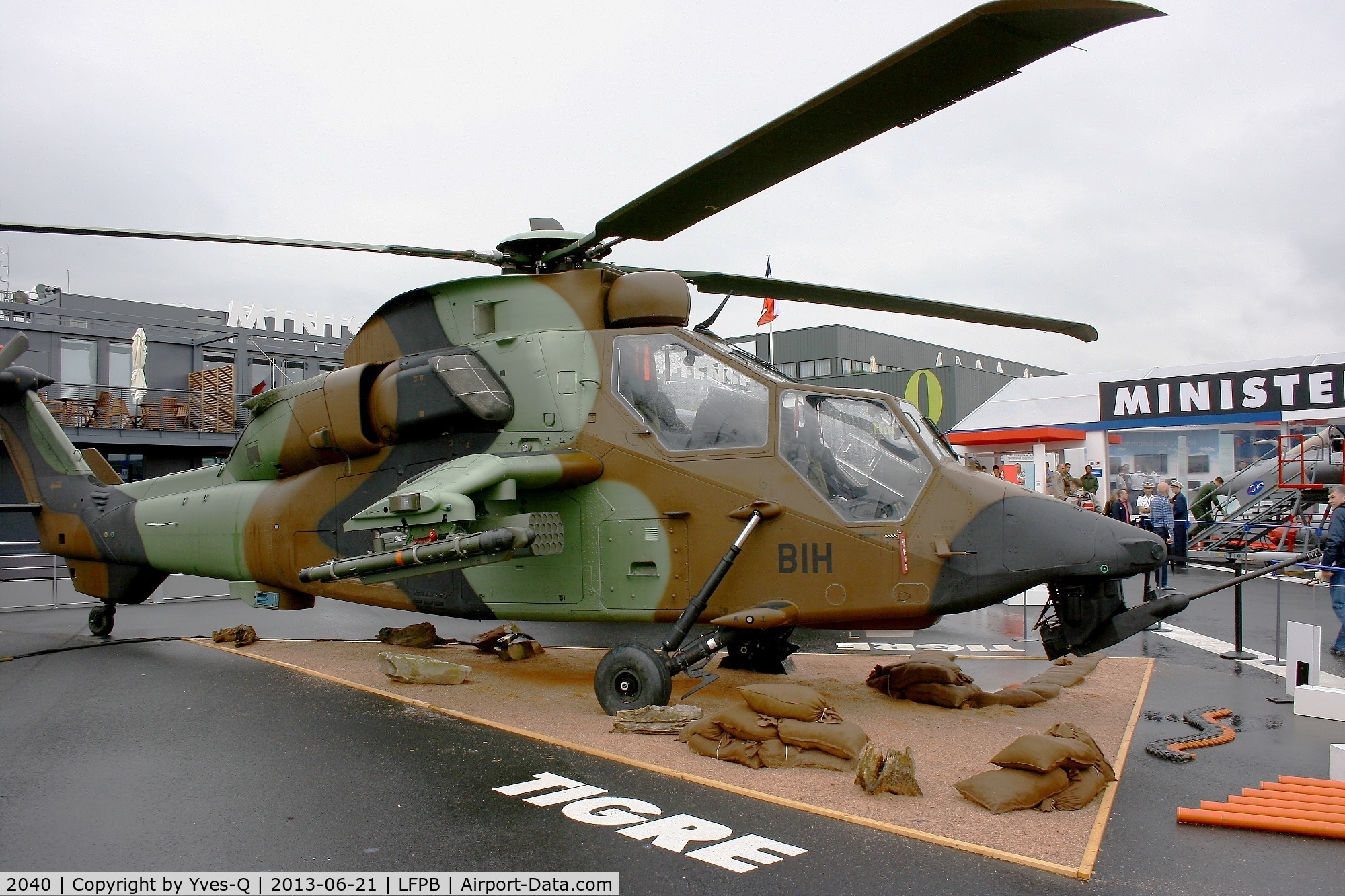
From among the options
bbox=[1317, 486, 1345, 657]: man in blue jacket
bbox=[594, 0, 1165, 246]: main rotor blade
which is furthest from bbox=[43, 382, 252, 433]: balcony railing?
bbox=[1317, 486, 1345, 657]: man in blue jacket

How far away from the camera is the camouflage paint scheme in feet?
21.8

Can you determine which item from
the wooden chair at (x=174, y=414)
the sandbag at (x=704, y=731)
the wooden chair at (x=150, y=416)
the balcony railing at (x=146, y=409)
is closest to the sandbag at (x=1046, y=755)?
the sandbag at (x=704, y=731)

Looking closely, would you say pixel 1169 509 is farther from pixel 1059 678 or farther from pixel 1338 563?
pixel 1059 678

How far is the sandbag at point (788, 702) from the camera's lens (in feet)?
19.5

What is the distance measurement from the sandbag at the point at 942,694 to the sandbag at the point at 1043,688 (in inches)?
17.6

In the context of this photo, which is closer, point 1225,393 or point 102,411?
point 102,411

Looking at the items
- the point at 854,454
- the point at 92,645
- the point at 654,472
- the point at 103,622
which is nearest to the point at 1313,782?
the point at 854,454

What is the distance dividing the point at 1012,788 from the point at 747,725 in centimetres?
171

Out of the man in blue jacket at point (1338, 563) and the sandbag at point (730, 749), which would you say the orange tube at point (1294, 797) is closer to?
the sandbag at point (730, 749)

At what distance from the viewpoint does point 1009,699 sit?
7.36 meters

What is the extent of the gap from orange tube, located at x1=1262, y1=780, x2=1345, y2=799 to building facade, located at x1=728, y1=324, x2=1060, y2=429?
25.3 meters

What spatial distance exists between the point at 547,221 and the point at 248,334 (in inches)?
881

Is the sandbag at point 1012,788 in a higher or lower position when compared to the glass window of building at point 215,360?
lower

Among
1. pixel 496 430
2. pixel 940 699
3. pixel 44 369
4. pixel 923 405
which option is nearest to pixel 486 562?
pixel 496 430
